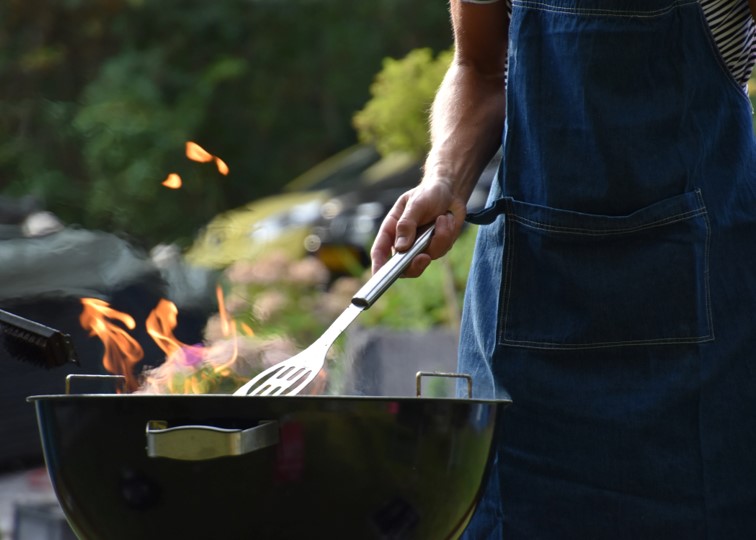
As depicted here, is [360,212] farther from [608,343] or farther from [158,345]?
[608,343]

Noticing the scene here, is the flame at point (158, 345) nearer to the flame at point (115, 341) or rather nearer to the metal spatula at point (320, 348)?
the flame at point (115, 341)

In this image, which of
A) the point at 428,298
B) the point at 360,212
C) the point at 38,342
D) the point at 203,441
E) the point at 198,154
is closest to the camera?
the point at 203,441

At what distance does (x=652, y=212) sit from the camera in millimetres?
1266

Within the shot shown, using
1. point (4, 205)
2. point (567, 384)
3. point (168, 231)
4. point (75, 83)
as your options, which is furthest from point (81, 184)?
point (75, 83)

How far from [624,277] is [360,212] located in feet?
33.5

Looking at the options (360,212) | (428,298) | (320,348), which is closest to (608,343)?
(320,348)

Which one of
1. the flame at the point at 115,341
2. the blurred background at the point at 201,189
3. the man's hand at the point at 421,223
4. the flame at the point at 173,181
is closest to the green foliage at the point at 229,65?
the blurred background at the point at 201,189

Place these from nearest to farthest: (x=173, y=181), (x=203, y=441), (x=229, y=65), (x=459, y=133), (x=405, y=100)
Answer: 1. (x=203, y=441)
2. (x=459, y=133)
3. (x=173, y=181)
4. (x=405, y=100)
5. (x=229, y=65)

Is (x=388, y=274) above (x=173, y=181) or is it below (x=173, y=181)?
below

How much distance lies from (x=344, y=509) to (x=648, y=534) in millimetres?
426

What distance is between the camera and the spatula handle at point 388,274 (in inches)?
45.8

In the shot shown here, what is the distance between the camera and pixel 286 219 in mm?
12086


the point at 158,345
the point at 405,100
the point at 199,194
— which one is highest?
the point at 405,100

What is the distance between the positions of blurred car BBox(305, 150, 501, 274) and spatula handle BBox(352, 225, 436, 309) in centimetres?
697
